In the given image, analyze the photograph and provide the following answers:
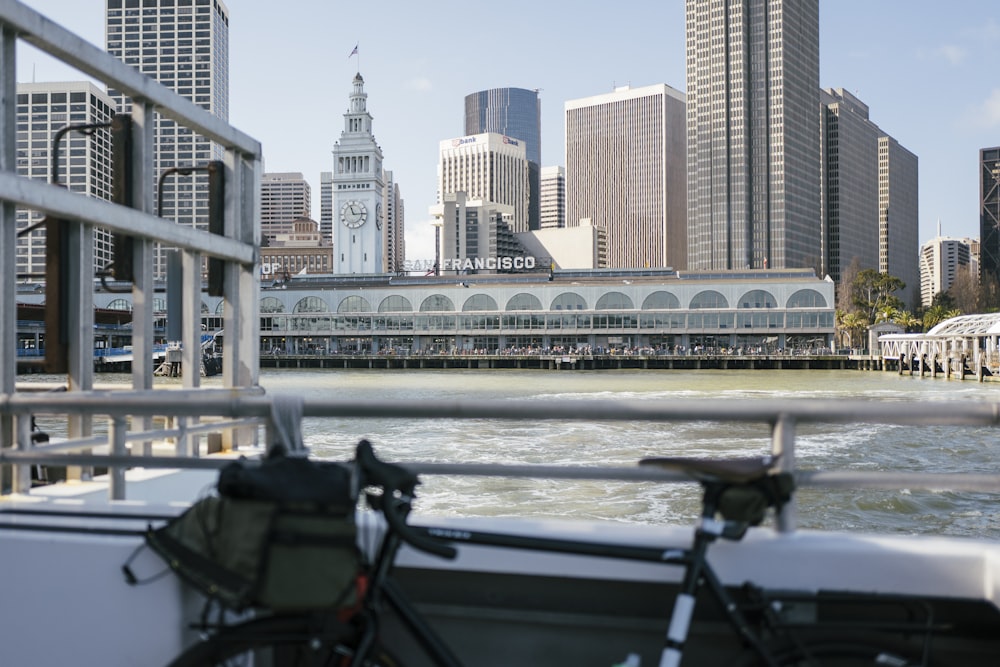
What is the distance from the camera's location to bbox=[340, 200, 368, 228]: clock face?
16338 centimetres

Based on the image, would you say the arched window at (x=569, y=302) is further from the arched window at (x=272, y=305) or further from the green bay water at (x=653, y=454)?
the green bay water at (x=653, y=454)

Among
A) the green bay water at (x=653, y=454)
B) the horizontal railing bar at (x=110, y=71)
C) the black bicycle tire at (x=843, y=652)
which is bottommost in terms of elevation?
the green bay water at (x=653, y=454)

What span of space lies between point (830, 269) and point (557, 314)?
92.0 metres

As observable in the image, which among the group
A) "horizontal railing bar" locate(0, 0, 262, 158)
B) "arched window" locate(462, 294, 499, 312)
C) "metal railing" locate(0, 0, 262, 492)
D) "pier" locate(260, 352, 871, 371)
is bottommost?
"pier" locate(260, 352, 871, 371)

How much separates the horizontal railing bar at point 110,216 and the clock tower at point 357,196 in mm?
153869

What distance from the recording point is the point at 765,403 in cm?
300

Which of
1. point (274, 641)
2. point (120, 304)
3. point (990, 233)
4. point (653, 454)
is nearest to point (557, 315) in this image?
point (120, 304)

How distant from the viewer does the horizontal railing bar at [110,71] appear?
6227 millimetres

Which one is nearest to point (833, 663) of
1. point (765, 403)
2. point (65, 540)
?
point (765, 403)

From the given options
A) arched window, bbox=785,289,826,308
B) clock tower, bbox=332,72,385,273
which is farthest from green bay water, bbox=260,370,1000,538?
clock tower, bbox=332,72,385,273

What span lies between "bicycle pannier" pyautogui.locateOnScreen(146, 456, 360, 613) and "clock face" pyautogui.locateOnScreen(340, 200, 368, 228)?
536ft

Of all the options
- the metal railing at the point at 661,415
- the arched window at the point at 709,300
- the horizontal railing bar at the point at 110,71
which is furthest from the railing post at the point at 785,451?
the arched window at the point at 709,300

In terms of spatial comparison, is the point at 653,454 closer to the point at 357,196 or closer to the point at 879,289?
the point at 879,289

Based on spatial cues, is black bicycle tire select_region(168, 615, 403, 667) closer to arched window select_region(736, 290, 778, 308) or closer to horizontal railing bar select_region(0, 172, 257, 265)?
horizontal railing bar select_region(0, 172, 257, 265)
